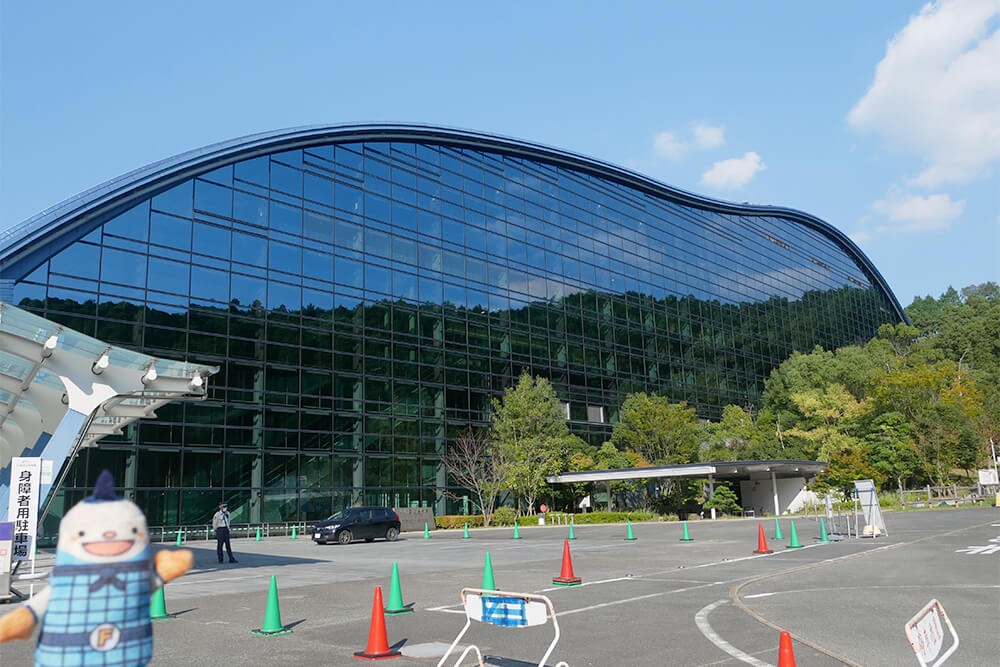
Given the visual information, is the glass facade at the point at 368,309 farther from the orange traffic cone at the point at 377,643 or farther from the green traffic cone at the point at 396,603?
the orange traffic cone at the point at 377,643

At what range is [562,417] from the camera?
1935 inches

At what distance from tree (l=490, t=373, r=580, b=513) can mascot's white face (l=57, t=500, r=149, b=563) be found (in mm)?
41285

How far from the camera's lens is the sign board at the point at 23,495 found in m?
15.6

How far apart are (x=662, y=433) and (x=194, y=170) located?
108 feet

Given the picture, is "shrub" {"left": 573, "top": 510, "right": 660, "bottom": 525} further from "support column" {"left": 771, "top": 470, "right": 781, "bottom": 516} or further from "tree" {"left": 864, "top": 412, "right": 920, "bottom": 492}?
"tree" {"left": 864, "top": 412, "right": 920, "bottom": 492}

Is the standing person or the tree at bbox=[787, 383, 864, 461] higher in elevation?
the tree at bbox=[787, 383, 864, 461]

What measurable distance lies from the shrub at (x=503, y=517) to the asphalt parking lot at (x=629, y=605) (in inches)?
860

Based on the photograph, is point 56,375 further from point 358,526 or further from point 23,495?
point 358,526

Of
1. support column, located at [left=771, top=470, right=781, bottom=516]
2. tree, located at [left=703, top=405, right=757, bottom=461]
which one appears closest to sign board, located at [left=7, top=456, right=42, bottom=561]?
support column, located at [left=771, top=470, right=781, bottom=516]

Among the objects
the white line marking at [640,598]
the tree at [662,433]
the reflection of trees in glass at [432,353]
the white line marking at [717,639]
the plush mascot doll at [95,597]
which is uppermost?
the reflection of trees in glass at [432,353]

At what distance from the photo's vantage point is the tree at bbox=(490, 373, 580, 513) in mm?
45031

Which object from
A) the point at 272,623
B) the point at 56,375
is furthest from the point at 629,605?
the point at 56,375

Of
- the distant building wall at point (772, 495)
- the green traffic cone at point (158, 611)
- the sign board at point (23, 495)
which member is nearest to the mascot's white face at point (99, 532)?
the green traffic cone at point (158, 611)

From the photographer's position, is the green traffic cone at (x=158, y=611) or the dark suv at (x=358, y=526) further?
the dark suv at (x=358, y=526)
